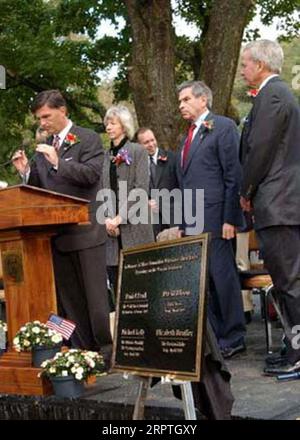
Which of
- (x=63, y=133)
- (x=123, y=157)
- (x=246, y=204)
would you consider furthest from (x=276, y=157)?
(x=123, y=157)

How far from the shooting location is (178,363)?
4.09 meters

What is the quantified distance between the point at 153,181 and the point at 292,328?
Answer: 347 centimetres

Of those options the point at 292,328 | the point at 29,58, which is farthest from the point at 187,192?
the point at 29,58

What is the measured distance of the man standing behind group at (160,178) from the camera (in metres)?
7.83

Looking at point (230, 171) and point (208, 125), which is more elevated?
point (208, 125)

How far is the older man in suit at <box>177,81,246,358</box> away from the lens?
6793 millimetres

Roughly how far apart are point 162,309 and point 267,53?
232 centimetres

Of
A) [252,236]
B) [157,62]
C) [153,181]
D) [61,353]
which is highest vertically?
[157,62]

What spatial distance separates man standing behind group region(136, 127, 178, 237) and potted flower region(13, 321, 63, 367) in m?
2.10

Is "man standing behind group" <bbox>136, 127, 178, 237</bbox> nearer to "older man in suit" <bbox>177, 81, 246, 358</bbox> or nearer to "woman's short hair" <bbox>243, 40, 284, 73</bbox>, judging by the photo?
"older man in suit" <bbox>177, 81, 246, 358</bbox>

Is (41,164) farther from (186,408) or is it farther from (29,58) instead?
(29,58)

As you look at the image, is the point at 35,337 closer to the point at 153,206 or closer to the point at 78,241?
the point at 78,241

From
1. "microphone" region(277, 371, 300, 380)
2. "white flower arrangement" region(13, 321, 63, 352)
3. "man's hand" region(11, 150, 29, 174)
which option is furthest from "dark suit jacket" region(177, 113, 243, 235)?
"white flower arrangement" region(13, 321, 63, 352)

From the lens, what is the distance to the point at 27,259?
19.6 feet
